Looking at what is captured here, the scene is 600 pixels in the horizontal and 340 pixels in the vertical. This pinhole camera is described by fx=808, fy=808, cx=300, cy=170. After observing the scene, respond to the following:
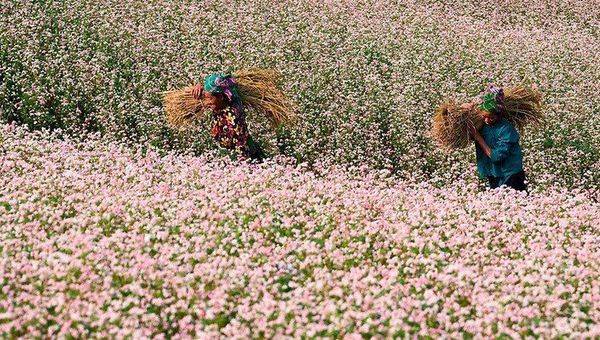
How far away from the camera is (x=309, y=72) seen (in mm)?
13172

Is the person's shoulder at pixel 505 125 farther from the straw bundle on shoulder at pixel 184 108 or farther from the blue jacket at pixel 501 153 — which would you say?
the straw bundle on shoulder at pixel 184 108

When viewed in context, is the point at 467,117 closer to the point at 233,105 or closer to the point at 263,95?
the point at 263,95

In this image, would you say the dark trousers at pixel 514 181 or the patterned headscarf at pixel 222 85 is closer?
the patterned headscarf at pixel 222 85

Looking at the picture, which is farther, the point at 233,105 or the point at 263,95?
the point at 263,95

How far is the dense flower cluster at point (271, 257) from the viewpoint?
4824 millimetres

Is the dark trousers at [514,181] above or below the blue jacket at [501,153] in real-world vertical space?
below

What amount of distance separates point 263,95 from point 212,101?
0.81 metres

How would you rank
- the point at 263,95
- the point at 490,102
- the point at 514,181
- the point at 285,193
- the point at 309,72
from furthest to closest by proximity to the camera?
the point at 309,72 → the point at 263,95 → the point at 514,181 → the point at 490,102 → the point at 285,193

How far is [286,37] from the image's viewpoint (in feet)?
48.1

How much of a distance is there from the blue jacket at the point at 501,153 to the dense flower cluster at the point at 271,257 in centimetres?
85

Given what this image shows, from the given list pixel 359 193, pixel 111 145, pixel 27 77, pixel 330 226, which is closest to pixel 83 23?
pixel 27 77

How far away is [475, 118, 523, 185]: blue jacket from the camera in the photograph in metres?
9.38

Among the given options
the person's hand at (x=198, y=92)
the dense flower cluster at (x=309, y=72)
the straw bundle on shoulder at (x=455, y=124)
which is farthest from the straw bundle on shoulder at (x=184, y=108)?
the straw bundle on shoulder at (x=455, y=124)

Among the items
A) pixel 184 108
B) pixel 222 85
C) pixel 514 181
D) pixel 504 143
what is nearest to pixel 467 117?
pixel 504 143
